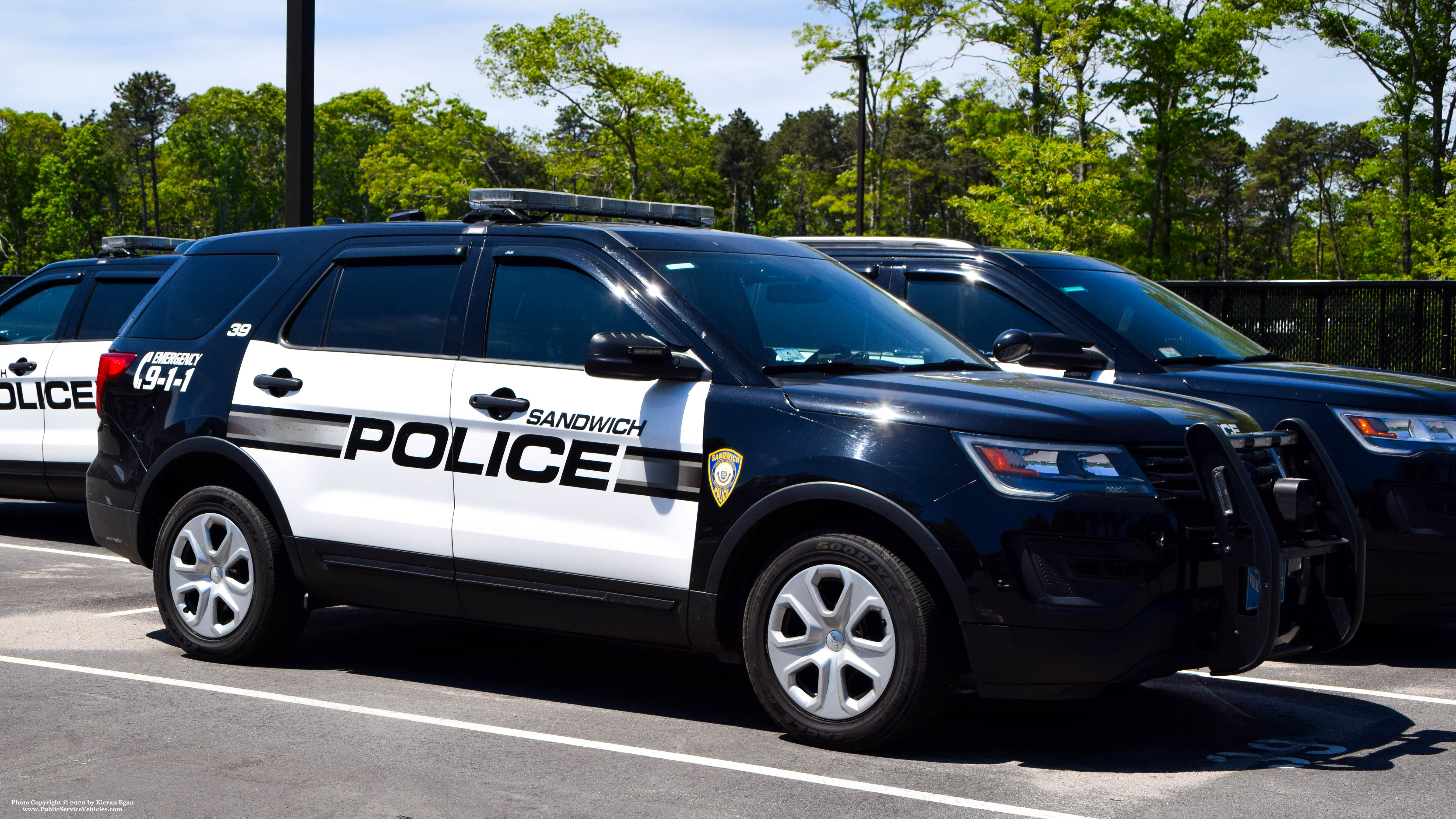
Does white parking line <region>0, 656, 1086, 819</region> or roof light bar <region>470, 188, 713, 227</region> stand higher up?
roof light bar <region>470, 188, 713, 227</region>

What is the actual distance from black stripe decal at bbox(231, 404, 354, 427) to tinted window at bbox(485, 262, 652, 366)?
0.74 meters

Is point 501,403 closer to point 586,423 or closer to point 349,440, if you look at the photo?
point 586,423

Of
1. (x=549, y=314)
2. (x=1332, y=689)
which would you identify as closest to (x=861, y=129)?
(x=1332, y=689)

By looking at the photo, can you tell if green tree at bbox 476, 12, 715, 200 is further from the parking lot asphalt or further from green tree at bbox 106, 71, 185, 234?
green tree at bbox 106, 71, 185, 234

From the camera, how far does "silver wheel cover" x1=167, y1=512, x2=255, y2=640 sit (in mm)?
6426

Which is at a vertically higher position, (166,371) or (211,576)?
(166,371)

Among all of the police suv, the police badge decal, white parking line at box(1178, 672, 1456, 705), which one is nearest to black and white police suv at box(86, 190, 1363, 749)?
the police badge decal

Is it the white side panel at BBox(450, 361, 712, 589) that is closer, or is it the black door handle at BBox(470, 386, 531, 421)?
the white side panel at BBox(450, 361, 712, 589)

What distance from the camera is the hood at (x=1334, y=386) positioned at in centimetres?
689

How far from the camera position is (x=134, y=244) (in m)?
11.1

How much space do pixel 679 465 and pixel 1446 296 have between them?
1096 centimetres

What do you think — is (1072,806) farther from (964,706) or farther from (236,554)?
(236,554)

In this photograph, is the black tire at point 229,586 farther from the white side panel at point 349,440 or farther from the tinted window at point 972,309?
the tinted window at point 972,309

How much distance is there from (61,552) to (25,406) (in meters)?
1.12
